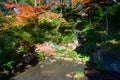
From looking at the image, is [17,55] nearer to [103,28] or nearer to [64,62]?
[64,62]

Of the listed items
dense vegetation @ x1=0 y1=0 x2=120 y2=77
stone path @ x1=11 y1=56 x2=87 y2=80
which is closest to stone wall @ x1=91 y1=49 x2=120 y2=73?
dense vegetation @ x1=0 y1=0 x2=120 y2=77

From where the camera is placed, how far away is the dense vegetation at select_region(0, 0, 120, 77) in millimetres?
15847

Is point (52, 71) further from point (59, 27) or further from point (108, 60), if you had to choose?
point (59, 27)

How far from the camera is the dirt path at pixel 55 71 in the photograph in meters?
14.5

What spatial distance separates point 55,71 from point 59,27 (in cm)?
706

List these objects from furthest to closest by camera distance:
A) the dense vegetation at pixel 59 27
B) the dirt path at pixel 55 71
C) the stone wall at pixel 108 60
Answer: the dense vegetation at pixel 59 27
the dirt path at pixel 55 71
the stone wall at pixel 108 60

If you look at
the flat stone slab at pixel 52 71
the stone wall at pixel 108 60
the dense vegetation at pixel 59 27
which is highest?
the dense vegetation at pixel 59 27

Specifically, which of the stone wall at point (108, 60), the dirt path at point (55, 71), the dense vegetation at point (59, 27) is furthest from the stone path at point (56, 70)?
the stone wall at point (108, 60)

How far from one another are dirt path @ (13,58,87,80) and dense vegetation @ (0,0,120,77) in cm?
136

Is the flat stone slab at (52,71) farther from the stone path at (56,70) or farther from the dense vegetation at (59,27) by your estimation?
the dense vegetation at (59,27)

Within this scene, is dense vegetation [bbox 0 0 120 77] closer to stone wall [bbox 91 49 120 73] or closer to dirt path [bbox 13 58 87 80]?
stone wall [bbox 91 49 120 73]

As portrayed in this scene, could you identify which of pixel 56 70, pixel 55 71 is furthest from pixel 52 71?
pixel 56 70

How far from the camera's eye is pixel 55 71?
52.2 ft

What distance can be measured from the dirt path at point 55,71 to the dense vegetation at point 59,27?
136 cm
